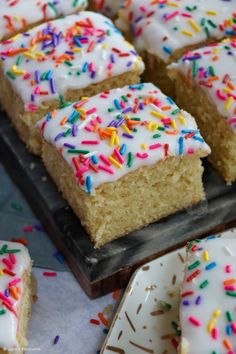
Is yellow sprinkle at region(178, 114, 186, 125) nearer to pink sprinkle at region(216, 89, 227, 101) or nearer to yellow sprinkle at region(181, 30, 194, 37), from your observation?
pink sprinkle at region(216, 89, 227, 101)

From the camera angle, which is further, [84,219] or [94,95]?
[94,95]

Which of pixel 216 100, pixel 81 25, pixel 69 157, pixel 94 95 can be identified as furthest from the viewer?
pixel 81 25

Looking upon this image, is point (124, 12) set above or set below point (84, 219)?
above

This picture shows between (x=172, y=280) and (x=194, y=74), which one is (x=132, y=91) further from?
(x=172, y=280)

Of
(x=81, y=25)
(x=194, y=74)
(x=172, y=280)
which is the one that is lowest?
(x=172, y=280)

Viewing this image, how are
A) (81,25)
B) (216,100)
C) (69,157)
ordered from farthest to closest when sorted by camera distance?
(81,25) < (216,100) < (69,157)

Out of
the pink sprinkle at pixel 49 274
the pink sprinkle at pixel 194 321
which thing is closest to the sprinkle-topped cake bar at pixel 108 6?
the pink sprinkle at pixel 49 274

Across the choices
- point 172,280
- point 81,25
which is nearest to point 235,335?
point 172,280

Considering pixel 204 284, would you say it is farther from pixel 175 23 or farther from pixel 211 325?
pixel 175 23
